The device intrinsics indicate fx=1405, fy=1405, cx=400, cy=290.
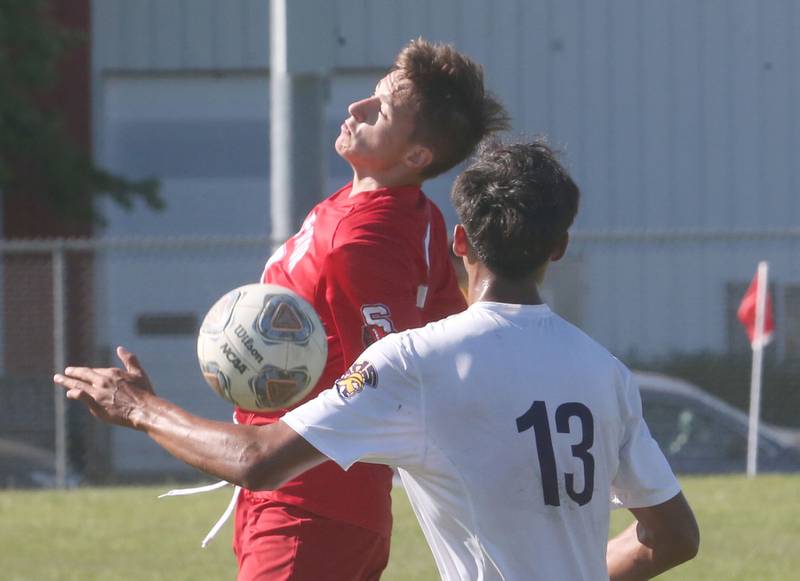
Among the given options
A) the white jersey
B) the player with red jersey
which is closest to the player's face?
the player with red jersey

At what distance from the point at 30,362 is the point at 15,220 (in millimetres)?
3792

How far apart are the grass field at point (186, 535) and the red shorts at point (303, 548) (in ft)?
11.6

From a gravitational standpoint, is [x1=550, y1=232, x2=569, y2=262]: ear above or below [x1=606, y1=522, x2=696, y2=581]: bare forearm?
above

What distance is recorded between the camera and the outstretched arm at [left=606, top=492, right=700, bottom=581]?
290 cm

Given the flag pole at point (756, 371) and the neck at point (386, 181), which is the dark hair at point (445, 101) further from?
the flag pole at point (756, 371)

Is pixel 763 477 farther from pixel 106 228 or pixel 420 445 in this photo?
pixel 106 228

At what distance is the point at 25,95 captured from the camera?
1773 centimetres

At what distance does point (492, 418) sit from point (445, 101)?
134 cm

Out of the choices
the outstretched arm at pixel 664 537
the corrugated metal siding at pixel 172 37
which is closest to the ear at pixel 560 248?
the outstretched arm at pixel 664 537

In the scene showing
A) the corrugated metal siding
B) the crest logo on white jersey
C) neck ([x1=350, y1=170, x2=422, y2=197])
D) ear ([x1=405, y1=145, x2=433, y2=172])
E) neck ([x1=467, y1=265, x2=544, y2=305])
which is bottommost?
the crest logo on white jersey

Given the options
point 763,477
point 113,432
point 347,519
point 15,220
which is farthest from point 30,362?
point 347,519

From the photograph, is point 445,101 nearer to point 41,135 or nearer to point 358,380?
point 358,380

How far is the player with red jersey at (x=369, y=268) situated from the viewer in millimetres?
3541

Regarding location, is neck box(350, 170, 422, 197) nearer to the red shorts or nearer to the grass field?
the red shorts
